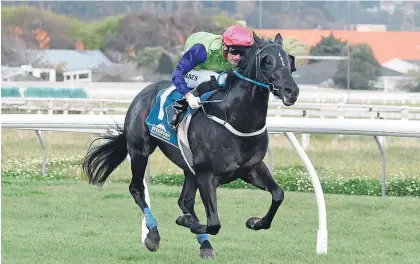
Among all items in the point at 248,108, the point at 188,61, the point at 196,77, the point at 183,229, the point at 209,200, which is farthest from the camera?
the point at 183,229

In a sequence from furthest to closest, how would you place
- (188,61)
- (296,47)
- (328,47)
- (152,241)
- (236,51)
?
(328,47)
(296,47)
(152,241)
(188,61)
(236,51)

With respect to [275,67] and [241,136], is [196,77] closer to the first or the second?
[241,136]

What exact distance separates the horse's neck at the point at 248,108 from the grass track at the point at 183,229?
0.79 metres

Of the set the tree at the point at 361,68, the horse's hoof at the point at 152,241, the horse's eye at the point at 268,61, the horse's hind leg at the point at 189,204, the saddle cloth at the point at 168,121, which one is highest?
the horse's eye at the point at 268,61

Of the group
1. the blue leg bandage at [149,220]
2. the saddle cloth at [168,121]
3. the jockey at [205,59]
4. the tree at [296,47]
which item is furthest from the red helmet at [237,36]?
the tree at [296,47]

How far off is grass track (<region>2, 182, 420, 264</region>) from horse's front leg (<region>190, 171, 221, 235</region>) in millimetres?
252

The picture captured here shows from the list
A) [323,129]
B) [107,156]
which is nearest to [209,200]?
[323,129]

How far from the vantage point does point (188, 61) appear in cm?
639

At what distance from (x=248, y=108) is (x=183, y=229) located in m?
2.31

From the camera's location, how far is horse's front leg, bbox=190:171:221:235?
5992 mm

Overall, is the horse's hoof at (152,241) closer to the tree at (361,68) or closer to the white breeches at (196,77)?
the white breeches at (196,77)

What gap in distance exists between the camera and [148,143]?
7.11 metres

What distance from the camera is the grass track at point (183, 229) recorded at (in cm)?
640

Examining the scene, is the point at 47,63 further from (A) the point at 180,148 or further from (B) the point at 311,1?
(A) the point at 180,148
